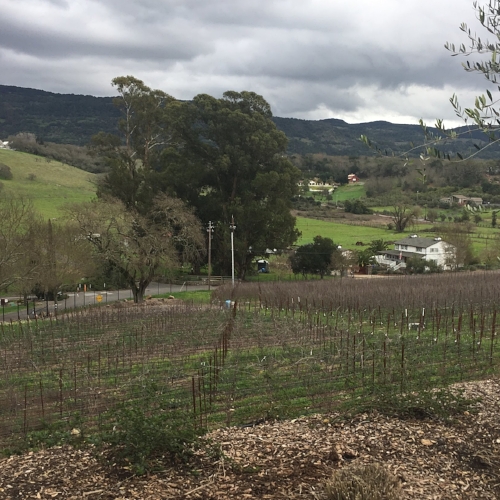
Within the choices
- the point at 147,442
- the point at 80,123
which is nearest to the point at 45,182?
the point at 147,442

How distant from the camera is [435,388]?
6.92 metres

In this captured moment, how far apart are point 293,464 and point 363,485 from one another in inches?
39.0

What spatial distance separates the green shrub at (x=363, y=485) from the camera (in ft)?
11.5

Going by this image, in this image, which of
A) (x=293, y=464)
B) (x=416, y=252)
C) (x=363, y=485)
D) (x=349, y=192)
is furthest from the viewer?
(x=349, y=192)

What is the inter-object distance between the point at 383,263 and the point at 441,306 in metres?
24.7

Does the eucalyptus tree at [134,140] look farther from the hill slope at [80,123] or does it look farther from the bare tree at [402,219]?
the hill slope at [80,123]

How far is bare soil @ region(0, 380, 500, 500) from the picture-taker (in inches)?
154

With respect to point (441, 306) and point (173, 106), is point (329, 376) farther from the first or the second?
point (173, 106)

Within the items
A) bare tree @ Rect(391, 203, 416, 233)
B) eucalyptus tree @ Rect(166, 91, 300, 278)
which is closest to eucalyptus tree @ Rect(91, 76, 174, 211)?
eucalyptus tree @ Rect(166, 91, 300, 278)

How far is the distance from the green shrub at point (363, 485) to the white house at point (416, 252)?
37246 mm

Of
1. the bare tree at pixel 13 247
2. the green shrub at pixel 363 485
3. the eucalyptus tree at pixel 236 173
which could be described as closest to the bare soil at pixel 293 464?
the green shrub at pixel 363 485

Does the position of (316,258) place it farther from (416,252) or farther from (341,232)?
(341,232)

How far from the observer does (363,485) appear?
353cm

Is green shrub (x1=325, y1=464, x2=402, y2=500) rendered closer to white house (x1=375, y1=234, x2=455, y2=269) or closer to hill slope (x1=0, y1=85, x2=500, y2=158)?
white house (x1=375, y1=234, x2=455, y2=269)
